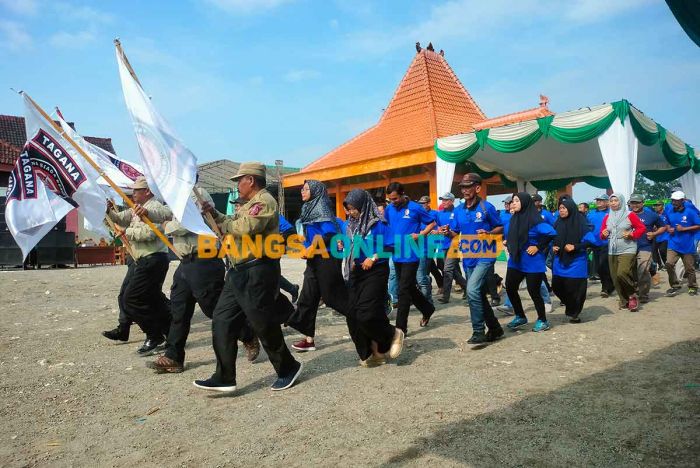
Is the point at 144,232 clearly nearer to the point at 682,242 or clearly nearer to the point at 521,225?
the point at 521,225

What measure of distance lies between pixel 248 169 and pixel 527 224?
3.31m

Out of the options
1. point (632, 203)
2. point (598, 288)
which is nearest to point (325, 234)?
point (632, 203)

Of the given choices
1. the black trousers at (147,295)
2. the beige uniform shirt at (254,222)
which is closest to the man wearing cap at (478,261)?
the beige uniform shirt at (254,222)

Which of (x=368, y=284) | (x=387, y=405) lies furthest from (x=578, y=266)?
(x=387, y=405)

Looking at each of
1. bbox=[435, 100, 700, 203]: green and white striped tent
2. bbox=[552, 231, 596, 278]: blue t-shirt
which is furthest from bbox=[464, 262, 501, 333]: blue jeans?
bbox=[435, 100, 700, 203]: green and white striped tent

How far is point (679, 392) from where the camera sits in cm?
332

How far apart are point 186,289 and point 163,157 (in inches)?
54.4

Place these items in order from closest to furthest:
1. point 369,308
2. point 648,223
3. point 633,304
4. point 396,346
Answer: point 369,308, point 396,346, point 633,304, point 648,223

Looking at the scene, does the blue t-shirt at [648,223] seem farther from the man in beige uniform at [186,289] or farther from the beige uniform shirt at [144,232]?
the beige uniform shirt at [144,232]

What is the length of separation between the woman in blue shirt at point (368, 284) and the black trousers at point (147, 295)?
2047mm

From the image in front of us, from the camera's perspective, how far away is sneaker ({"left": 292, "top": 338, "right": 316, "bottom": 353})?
5000mm

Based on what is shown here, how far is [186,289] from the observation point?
449 cm

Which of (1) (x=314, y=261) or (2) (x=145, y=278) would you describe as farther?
(2) (x=145, y=278)

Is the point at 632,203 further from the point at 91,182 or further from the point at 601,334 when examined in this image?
the point at 91,182
